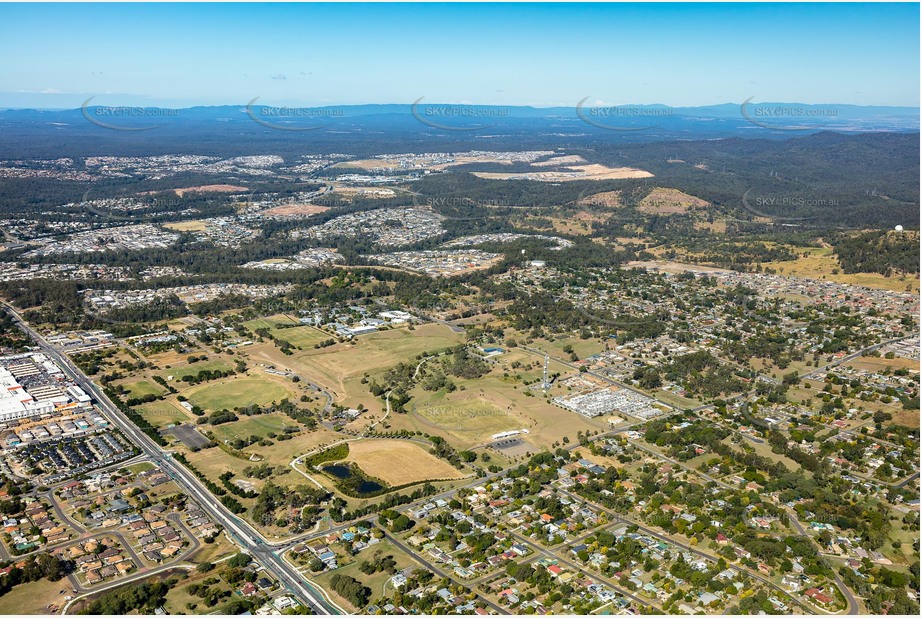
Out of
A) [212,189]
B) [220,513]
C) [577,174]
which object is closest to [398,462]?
[220,513]

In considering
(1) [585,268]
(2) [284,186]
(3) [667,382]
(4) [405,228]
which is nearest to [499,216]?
(4) [405,228]

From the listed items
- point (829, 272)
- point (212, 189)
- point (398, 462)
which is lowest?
point (398, 462)

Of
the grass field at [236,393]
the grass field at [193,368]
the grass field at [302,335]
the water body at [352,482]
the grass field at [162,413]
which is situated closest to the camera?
the water body at [352,482]

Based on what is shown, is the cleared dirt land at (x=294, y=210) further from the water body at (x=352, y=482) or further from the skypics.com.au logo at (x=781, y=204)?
the water body at (x=352, y=482)

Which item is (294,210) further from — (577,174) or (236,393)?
(236,393)

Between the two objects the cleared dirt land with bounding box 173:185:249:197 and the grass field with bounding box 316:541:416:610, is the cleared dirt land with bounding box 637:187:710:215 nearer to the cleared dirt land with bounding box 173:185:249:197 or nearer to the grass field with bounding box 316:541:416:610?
the cleared dirt land with bounding box 173:185:249:197

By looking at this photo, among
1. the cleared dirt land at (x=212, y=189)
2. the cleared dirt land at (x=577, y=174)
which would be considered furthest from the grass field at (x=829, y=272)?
the cleared dirt land at (x=212, y=189)

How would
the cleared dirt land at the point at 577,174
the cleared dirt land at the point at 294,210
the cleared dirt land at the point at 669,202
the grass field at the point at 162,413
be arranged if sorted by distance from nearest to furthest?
the grass field at the point at 162,413 < the cleared dirt land at the point at 669,202 < the cleared dirt land at the point at 294,210 < the cleared dirt land at the point at 577,174
